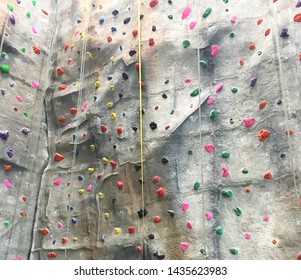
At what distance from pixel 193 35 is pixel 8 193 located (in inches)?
52.5

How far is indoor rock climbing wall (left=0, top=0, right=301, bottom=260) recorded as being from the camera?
79.7 inches

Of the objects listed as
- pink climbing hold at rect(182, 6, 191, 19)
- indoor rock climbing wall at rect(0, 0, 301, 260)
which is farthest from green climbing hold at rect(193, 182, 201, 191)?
pink climbing hold at rect(182, 6, 191, 19)

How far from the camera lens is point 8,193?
243cm

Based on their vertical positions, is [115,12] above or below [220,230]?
above

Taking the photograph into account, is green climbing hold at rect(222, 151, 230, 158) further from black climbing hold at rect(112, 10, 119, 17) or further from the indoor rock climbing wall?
black climbing hold at rect(112, 10, 119, 17)

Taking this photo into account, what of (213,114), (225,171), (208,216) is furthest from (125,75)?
(208,216)

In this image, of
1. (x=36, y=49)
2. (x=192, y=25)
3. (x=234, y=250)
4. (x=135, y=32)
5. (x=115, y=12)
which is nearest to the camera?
(x=234, y=250)

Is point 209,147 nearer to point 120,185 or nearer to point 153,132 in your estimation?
point 153,132

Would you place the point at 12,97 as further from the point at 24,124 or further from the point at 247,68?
the point at 247,68

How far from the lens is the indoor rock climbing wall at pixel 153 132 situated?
6.64 feet

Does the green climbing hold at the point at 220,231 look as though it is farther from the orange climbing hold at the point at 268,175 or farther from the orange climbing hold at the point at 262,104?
the orange climbing hold at the point at 262,104

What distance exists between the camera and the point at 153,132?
235 cm
